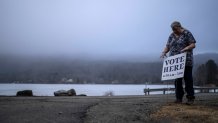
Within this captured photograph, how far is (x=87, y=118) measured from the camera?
298 inches

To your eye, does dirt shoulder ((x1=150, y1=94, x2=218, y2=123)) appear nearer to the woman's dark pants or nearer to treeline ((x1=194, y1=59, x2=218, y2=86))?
the woman's dark pants

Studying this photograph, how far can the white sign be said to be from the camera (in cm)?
955

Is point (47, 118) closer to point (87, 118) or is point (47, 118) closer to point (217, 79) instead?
point (87, 118)

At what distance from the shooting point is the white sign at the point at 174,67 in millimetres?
9552

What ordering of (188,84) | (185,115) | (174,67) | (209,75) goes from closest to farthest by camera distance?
(185,115) < (188,84) < (174,67) < (209,75)

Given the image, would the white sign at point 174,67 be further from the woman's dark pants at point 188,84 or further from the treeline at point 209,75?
the treeline at point 209,75

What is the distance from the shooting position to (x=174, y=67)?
33.1ft

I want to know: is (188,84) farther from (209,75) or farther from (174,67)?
(209,75)

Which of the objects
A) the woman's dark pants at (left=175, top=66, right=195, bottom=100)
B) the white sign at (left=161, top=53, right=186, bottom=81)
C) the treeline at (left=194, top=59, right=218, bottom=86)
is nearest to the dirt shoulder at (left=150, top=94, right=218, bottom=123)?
the woman's dark pants at (left=175, top=66, right=195, bottom=100)

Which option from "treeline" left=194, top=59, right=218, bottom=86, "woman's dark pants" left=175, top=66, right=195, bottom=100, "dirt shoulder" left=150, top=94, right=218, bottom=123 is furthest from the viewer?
"treeline" left=194, top=59, right=218, bottom=86

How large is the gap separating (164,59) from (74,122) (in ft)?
15.5

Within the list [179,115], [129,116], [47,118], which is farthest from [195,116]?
[47,118]

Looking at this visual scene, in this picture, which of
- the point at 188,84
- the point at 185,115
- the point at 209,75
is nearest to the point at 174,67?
the point at 188,84

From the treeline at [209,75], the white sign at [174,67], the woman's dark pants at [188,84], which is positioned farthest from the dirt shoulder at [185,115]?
the treeline at [209,75]
